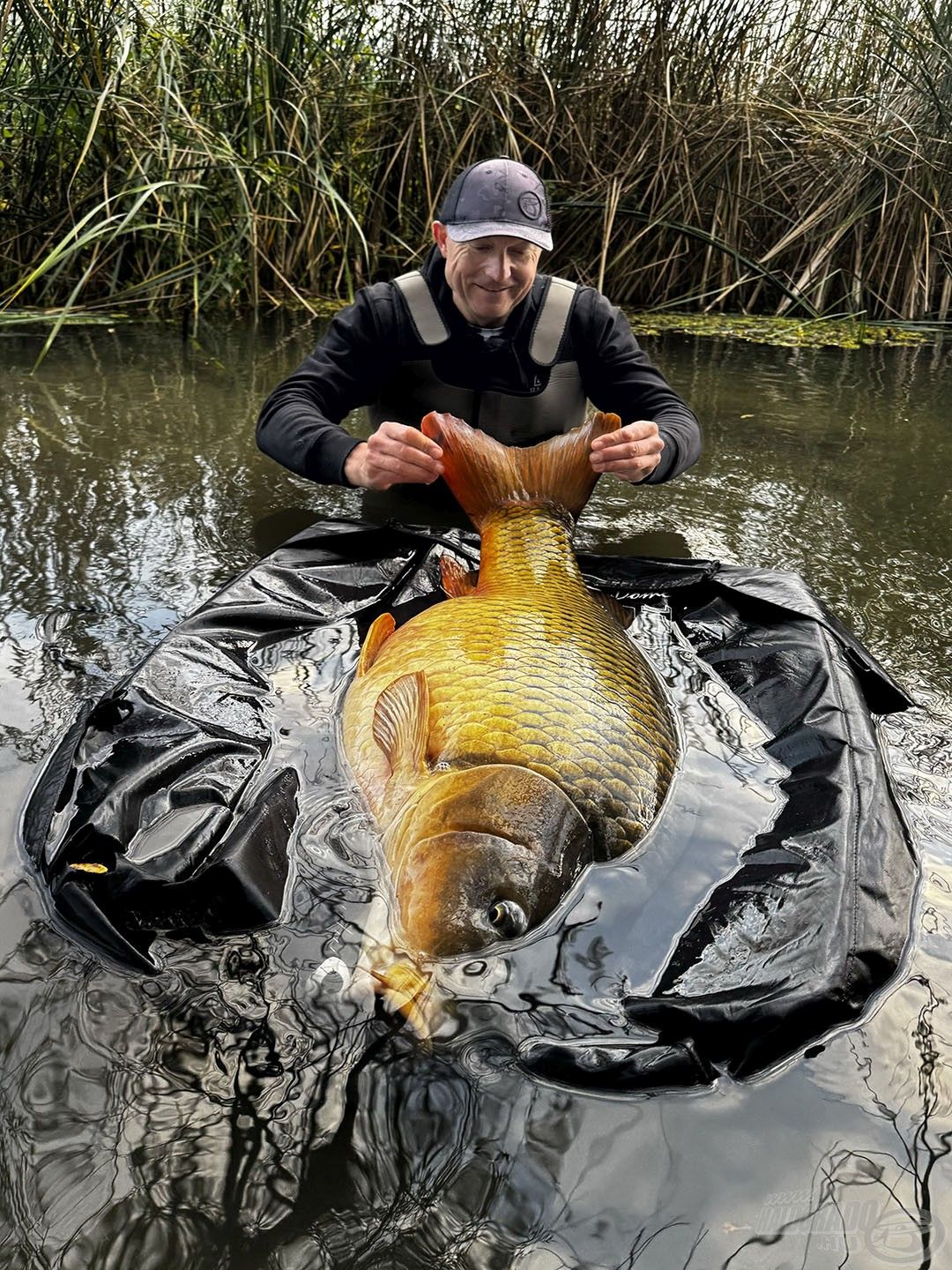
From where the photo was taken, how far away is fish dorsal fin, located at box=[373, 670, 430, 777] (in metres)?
1.65

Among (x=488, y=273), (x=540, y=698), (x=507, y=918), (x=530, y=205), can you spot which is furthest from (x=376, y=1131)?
(x=530, y=205)

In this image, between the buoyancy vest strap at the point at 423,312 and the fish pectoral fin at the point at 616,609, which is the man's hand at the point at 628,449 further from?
the buoyancy vest strap at the point at 423,312

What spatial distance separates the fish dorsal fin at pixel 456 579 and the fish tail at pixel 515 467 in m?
0.13

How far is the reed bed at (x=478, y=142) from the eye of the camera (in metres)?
5.03

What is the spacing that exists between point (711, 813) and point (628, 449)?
0.94m

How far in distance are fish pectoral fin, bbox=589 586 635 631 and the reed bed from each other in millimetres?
3281

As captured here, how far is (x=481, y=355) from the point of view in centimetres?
288

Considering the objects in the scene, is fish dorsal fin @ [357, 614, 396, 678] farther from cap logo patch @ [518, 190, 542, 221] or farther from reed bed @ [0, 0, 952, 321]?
reed bed @ [0, 0, 952, 321]

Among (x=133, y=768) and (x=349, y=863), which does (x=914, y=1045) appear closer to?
(x=349, y=863)

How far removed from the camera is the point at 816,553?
3.00m

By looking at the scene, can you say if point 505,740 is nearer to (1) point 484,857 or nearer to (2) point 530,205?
(1) point 484,857

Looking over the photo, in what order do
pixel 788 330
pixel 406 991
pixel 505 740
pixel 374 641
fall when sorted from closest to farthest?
pixel 406 991, pixel 505 740, pixel 374 641, pixel 788 330

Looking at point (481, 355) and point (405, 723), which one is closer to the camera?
point (405, 723)

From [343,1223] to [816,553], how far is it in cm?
238
